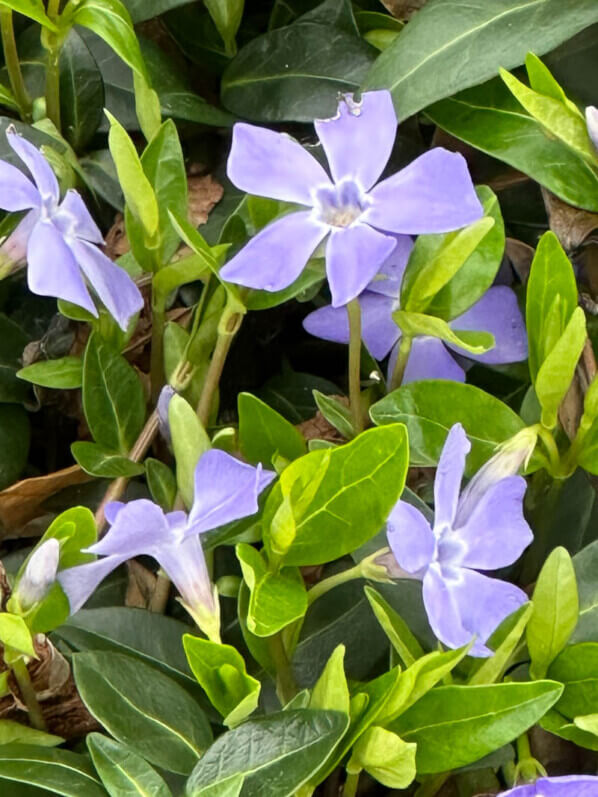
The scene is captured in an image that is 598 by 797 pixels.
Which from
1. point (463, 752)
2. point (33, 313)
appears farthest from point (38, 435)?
point (463, 752)

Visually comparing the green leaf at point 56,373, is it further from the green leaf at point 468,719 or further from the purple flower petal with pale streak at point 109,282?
the green leaf at point 468,719

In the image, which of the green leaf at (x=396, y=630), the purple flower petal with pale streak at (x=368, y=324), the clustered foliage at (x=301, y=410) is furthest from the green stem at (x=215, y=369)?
the green leaf at (x=396, y=630)

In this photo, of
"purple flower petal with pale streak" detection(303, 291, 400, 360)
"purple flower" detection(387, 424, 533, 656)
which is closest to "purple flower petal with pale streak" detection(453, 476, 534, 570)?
"purple flower" detection(387, 424, 533, 656)

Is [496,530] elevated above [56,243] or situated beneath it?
situated beneath

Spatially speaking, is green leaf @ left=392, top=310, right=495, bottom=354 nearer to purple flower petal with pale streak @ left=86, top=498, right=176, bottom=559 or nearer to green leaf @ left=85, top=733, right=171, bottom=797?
purple flower petal with pale streak @ left=86, top=498, right=176, bottom=559

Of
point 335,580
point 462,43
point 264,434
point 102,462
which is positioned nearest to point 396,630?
point 335,580

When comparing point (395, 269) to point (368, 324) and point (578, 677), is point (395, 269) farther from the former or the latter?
point (578, 677)
